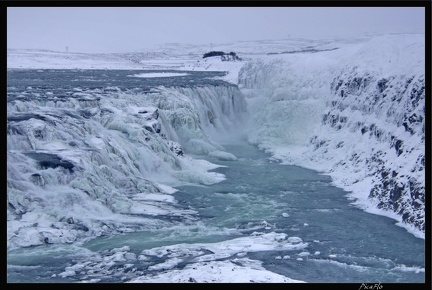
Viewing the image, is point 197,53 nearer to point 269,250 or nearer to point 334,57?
point 334,57

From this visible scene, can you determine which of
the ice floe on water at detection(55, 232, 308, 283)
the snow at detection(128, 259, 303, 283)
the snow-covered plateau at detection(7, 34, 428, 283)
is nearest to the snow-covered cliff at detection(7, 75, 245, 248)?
the snow-covered plateau at detection(7, 34, 428, 283)

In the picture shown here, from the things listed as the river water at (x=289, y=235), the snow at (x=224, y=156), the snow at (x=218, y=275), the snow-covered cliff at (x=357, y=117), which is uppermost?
the snow-covered cliff at (x=357, y=117)

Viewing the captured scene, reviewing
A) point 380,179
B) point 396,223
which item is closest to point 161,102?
point 380,179

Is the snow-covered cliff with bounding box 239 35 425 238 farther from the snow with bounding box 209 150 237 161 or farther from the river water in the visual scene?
the snow with bounding box 209 150 237 161

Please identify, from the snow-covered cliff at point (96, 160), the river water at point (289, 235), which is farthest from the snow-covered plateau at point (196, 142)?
the river water at point (289, 235)

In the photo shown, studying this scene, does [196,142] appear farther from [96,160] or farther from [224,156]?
[96,160]

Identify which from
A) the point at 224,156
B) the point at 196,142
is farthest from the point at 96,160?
the point at 196,142

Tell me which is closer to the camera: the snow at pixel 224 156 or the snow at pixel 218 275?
the snow at pixel 218 275

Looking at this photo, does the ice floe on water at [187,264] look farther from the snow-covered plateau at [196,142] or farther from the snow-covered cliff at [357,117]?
the snow-covered cliff at [357,117]
